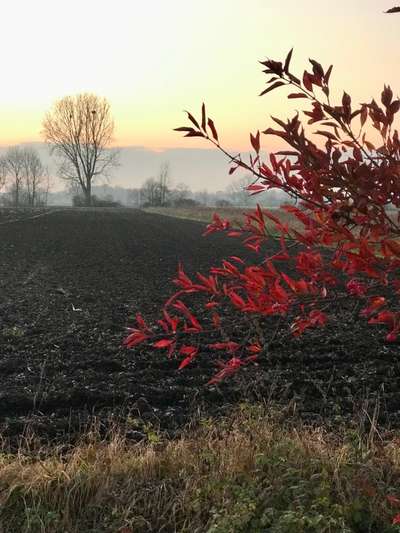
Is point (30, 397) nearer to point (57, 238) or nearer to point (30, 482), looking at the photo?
point (30, 482)

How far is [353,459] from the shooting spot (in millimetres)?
3303

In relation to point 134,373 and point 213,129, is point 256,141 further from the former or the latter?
point 134,373

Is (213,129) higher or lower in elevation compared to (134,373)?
higher

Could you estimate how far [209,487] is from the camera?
300 centimetres

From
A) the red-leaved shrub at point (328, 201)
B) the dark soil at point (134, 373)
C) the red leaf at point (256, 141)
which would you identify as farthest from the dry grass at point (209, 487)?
the red leaf at point (256, 141)

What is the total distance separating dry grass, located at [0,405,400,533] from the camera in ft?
9.17

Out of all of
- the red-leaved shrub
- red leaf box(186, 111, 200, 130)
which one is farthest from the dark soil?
red leaf box(186, 111, 200, 130)

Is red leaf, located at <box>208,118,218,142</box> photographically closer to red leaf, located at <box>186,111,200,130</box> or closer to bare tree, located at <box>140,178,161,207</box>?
red leaf, located at <box>186,111,200,130</box>

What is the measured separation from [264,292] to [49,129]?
89.5m

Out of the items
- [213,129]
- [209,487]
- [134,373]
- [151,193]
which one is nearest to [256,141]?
[213,129]

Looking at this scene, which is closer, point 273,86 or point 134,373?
point 273,86

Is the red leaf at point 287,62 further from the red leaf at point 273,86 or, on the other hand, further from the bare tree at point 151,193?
the bare tree at point 151,193

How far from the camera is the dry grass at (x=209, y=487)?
2.79 meters

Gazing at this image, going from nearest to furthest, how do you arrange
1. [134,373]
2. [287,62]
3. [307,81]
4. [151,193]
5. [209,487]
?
1. [287,62]
2. [307,81]
3. [209,487]
4. [134,373]
5. [151,193]
